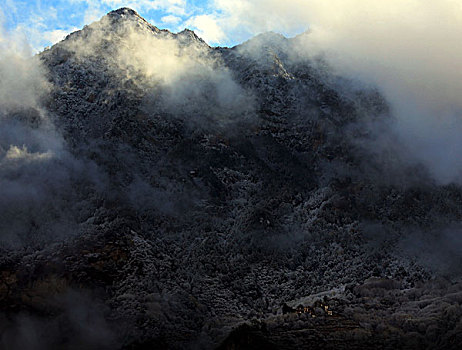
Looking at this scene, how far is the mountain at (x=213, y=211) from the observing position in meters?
11.7

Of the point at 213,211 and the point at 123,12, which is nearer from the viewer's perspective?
the point at 213,211

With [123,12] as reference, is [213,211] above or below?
below

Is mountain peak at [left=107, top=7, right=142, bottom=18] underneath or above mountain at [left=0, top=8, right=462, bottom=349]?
above

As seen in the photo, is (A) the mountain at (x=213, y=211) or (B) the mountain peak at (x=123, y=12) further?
(B) the mountain peak at (x=123, y=12)

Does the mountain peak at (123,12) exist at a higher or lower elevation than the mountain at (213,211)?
→ higher

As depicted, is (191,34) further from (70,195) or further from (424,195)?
(424,195)

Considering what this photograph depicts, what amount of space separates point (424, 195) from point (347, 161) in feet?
14.1

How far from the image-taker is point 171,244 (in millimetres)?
16000

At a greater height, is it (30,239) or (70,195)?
(70,195)

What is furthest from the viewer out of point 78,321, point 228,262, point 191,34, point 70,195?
point 191,34

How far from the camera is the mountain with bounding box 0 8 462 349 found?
38.4 feet

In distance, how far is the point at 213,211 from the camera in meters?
18.3

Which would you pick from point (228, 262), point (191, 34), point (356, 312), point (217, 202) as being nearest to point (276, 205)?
point (217, 202)

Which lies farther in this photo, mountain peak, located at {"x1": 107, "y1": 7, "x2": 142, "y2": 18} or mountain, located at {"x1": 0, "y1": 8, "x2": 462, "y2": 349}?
mountain peak, located at {"x1": 107, "y1": 7, "x2": 142, "y2": 18}
